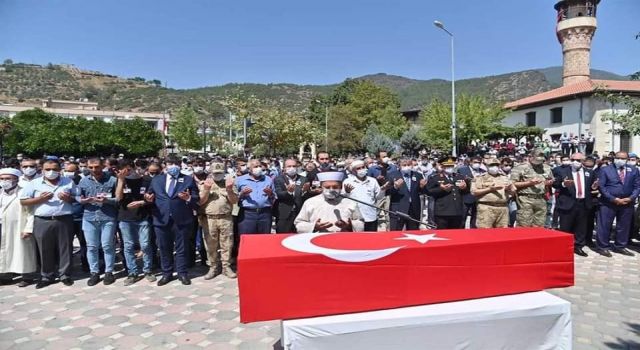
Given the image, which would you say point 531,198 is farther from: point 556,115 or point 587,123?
point 556,115

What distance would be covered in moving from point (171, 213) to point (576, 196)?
24.6ft

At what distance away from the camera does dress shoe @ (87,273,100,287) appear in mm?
6466

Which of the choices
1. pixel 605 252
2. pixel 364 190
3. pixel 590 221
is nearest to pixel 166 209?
pixel 364 190

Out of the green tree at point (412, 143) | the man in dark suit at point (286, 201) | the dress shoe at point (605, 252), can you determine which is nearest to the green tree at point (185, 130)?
the green tree at point (412, 143)

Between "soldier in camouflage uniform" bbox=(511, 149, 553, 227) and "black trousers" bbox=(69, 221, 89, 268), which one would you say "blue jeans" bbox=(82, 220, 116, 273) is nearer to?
"black trousers" bbox=(69, 221, 89, 268)

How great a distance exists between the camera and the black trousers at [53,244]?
21.0ft

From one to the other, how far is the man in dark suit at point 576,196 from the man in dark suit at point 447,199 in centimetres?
230

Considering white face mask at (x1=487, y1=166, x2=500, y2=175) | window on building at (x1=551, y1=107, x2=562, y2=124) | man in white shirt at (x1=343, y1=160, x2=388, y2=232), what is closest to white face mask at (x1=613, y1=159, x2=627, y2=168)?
white face mask at (x1=487, y1=166, x2=500, y2=175)

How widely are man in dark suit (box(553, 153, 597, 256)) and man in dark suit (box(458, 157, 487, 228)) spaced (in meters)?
1.53

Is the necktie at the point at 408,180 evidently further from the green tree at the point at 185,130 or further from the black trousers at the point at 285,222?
the green tree at the point at 185,130

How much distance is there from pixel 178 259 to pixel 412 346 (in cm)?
449

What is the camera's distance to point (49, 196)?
20.8ft

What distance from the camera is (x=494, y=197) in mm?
7191

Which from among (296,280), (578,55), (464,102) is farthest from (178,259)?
(578,55)
